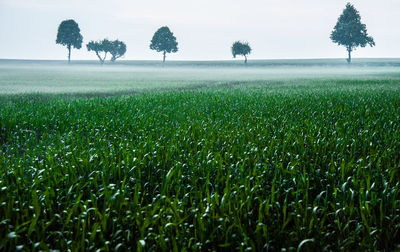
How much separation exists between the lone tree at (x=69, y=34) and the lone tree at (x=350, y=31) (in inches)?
3377

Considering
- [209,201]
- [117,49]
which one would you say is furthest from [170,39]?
[209,201]

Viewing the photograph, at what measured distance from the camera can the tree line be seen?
105375 mm

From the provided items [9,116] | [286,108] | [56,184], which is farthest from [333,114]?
[9,116]

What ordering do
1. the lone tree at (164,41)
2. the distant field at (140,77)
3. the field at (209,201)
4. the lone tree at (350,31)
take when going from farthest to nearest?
the lone tree at (164,41)
the lone tree at (350,31)
the distant field at (140,77)
the field at (209,201)

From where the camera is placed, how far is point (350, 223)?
4.28 meters

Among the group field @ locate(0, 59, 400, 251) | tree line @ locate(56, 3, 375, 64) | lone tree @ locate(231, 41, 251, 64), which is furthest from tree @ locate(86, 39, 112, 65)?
field @ locate(0, 59, 400, 251)

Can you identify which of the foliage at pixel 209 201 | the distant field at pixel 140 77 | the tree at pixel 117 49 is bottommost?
the foliage at pixel 209 201

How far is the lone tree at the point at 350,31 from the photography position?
104812 millimetres

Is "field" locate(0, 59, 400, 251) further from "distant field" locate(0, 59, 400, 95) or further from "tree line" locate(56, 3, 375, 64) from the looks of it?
"tree line" locate(56, 3, 375, 64)

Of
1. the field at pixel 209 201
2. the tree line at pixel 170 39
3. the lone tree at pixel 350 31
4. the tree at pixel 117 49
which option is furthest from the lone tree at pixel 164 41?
the field at pixel 209 201

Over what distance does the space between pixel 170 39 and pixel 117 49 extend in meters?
24.6

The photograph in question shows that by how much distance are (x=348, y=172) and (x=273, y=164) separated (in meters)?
1.27

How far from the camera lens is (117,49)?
138 meters

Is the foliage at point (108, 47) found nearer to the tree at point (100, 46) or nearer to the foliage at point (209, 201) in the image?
the tree at point (100, 46)
